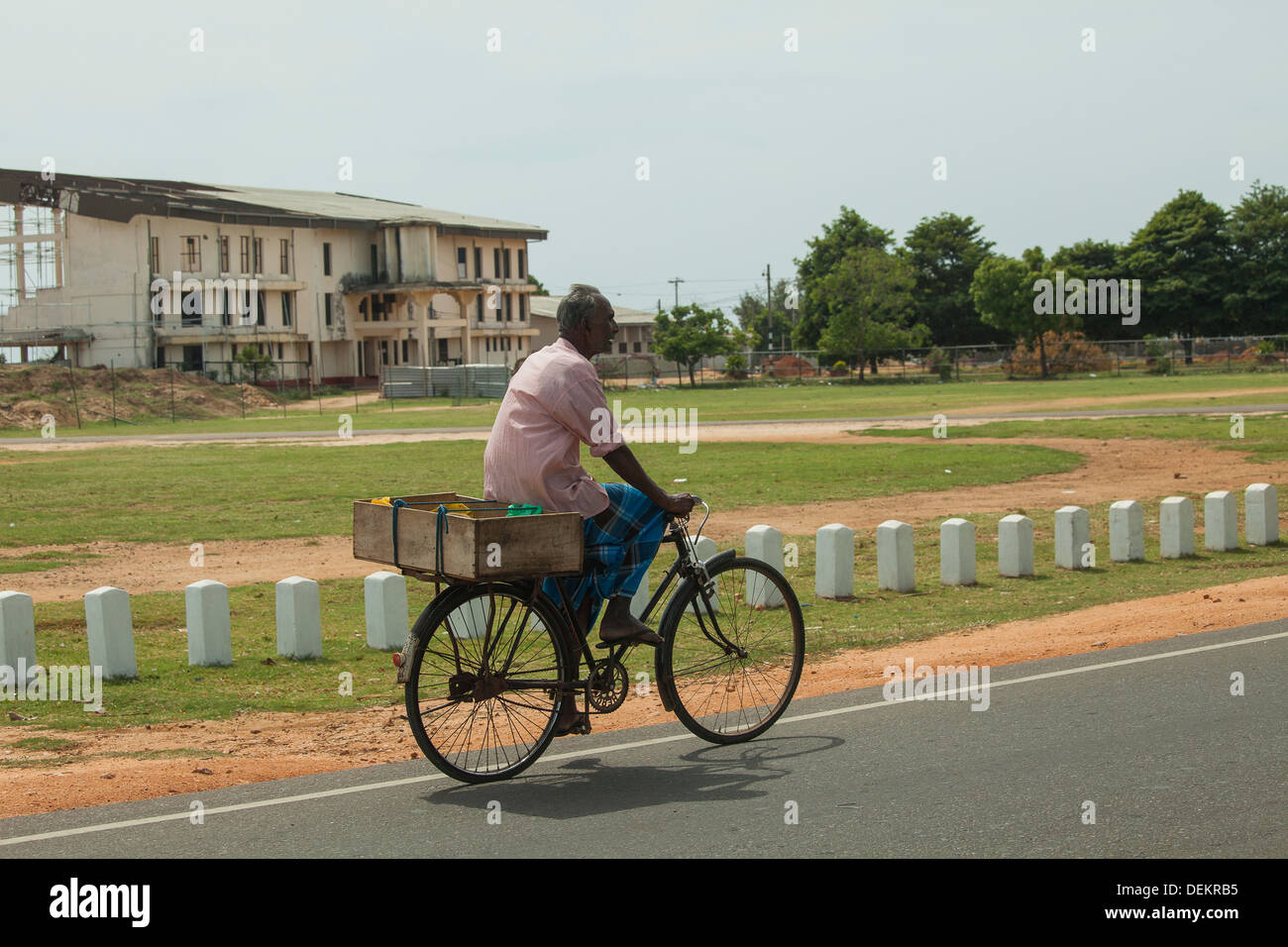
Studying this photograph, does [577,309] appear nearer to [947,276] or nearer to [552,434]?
[552,434]

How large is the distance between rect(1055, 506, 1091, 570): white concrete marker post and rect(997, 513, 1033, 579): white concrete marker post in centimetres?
53

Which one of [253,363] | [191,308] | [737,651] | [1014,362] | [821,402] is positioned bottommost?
[737,651]

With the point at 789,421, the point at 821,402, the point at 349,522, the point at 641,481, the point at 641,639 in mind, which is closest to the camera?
the point at 641,481

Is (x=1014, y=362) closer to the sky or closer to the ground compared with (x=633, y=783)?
closer to the sky

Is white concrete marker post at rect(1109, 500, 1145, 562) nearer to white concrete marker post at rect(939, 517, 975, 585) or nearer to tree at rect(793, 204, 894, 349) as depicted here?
white concrete marker post at rect(939, 517, 975, 585)

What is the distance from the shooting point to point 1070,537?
44.6ft

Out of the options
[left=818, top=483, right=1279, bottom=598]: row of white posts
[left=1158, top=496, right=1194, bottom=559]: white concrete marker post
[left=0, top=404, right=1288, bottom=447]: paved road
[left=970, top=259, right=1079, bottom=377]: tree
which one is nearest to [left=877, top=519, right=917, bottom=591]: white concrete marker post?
[left=818, top=483, right=1279, bottom=598]: row of white posts

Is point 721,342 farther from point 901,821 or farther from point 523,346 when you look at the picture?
point 901,821

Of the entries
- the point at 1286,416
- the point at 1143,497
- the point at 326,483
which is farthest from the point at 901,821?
the point at 1286,416

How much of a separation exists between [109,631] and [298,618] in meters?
1.28

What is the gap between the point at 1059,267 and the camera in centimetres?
8206

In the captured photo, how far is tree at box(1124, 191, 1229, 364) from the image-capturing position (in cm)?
8450

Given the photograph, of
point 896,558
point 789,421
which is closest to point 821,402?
point 789,421
